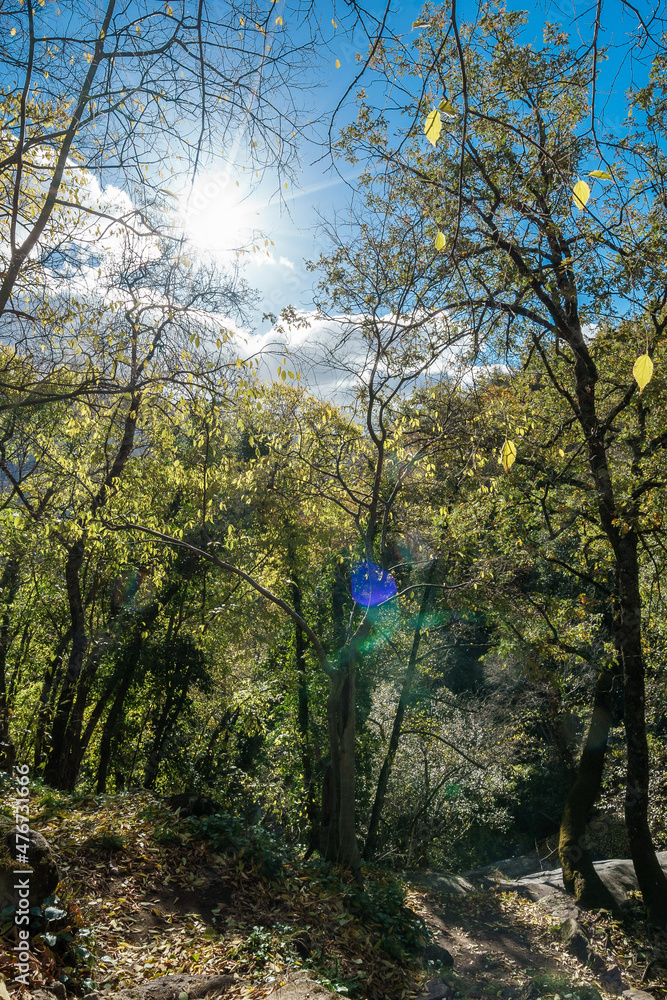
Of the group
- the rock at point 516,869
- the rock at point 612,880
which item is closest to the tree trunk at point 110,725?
the rock at point 516,869

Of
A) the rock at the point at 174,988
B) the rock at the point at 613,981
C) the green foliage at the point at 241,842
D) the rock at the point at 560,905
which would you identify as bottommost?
the rock at the point at 613,981

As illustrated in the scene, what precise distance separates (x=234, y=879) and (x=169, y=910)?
0.84 meters

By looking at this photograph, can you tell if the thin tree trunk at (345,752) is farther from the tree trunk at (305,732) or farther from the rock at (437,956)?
the tree trunk at (305,732)

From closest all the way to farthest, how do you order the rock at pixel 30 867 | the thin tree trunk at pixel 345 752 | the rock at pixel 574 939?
the rock at pixel 30 867
the thin tree trunk at pixel 345 752
the rock at pixel 574 939

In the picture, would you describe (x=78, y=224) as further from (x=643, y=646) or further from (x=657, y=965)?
(x=657, y=965)

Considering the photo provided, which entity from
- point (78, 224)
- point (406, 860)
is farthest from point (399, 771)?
point (78, 224)

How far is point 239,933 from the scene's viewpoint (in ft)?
14.6

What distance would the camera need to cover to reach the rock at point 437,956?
5805mm

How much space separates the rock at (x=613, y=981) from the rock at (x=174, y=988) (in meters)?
4.87

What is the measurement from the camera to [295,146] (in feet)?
10.2

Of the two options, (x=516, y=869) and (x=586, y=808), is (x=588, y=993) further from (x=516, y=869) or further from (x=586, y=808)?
(x=516, y=869)

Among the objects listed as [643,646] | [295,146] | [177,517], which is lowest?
[643,646]

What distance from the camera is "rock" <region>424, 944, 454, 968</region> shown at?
19.0ft

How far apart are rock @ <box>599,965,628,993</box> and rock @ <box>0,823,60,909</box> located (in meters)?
6.03
